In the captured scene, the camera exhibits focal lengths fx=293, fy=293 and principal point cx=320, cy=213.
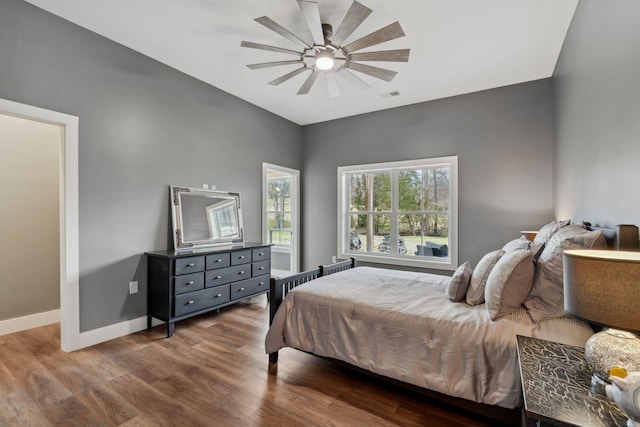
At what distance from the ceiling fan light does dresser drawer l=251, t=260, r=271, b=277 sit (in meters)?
2.56

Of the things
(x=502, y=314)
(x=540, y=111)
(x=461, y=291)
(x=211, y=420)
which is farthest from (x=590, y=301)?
(x=540, y=111)

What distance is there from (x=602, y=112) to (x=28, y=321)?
5516mm

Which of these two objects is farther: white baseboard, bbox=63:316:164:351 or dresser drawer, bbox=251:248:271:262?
dresser drawer, bbox=251:248:271:262

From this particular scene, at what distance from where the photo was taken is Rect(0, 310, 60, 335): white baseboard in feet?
10.1

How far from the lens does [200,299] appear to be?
3.31m

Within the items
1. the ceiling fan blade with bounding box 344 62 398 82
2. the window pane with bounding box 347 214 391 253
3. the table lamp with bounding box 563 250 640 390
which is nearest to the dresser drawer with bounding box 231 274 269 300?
the window pane with bounding box 347 214 391 253

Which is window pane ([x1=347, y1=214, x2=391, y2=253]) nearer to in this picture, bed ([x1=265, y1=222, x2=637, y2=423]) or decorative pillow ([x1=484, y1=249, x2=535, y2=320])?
bed ([x1=265, y1=222, x2=637, y2=423])

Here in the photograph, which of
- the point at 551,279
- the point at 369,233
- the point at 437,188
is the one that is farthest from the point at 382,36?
the point at 369,233

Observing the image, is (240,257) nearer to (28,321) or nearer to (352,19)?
(28,321)

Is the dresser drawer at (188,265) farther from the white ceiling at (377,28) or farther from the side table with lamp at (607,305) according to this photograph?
the side table with lamp at (607,305)

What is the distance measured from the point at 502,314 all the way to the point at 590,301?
96cm

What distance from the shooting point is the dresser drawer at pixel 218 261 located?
339cm

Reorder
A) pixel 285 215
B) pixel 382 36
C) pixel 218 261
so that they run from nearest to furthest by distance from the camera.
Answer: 1. pixel 382 36
2. pixel 218 261
3. pixel 285 215

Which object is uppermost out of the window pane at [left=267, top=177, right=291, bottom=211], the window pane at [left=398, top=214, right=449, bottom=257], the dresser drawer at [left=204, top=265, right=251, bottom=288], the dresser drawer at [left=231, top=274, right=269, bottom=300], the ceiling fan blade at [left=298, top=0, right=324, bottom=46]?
the ceiling fan blade at [left=298, top=0, right=324, bottom=46]
